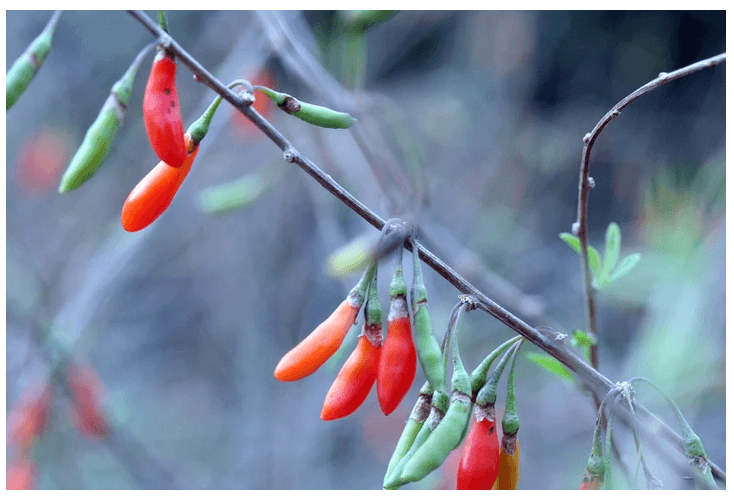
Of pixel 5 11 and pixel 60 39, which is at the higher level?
pixel 60 39

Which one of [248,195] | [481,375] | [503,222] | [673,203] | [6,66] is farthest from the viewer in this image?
[503,222]

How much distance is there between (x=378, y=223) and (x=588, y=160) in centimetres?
21

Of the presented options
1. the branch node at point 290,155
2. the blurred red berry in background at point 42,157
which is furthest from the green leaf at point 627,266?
the blurred red berry in background at point 42,157

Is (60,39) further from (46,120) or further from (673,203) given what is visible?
(673,203)

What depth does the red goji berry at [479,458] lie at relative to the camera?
0.51m

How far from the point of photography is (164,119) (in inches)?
18.6

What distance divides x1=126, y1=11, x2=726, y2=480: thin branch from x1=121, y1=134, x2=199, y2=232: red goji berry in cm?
6

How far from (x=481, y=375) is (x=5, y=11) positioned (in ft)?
2.51

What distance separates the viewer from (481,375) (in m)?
0.53

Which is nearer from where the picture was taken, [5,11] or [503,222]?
[5,11]

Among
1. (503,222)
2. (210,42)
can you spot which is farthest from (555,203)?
(210,42)

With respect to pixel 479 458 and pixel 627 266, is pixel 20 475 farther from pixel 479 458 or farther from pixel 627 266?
pixel 627 266

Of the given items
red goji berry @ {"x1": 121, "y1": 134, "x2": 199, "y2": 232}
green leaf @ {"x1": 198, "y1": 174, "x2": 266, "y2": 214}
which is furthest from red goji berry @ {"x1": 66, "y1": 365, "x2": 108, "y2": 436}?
red goji berry @ {"x1": 121, "y1": 134, "x2": 199, "y2": 232}

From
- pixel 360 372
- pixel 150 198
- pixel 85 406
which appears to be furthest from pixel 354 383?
pixel 85 406
